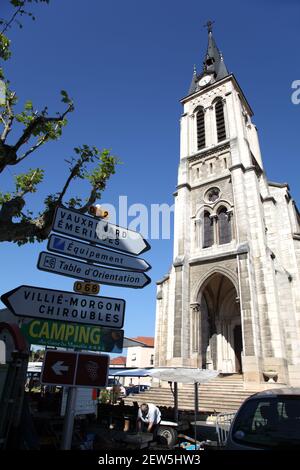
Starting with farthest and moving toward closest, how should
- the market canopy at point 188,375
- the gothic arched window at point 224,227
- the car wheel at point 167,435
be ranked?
the gothic arched window at point 224,227
the market canopy at point 188,375
the car wheel at point 167,435

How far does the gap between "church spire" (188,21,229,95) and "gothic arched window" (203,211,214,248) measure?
13.3 m

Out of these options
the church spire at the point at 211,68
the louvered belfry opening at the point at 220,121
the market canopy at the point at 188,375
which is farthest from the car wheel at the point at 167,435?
the church spire at the point at 211,68

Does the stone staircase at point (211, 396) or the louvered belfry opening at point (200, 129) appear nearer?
the stone staircase at point (211, 396)

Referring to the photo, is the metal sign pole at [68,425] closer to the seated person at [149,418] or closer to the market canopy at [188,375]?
the seated person at [149,418]

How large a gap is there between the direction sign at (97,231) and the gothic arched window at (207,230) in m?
16.3

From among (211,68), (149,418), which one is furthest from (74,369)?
(211,68)

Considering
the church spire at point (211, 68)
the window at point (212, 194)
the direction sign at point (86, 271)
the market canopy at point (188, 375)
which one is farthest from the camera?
the church spire at point (211, 68)

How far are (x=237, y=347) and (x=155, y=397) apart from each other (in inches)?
276

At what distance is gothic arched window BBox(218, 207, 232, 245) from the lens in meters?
19.4

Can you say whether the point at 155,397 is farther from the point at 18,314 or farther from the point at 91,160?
the point at 18,314

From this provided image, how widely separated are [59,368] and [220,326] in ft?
60.2

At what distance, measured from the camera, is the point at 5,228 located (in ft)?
21.8

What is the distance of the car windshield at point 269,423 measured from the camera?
9.17 feet

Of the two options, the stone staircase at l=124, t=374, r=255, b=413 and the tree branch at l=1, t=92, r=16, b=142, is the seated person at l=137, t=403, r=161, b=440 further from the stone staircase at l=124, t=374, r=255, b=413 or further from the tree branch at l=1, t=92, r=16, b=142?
the tree branch at l=1, t=92, r=16, b=142
